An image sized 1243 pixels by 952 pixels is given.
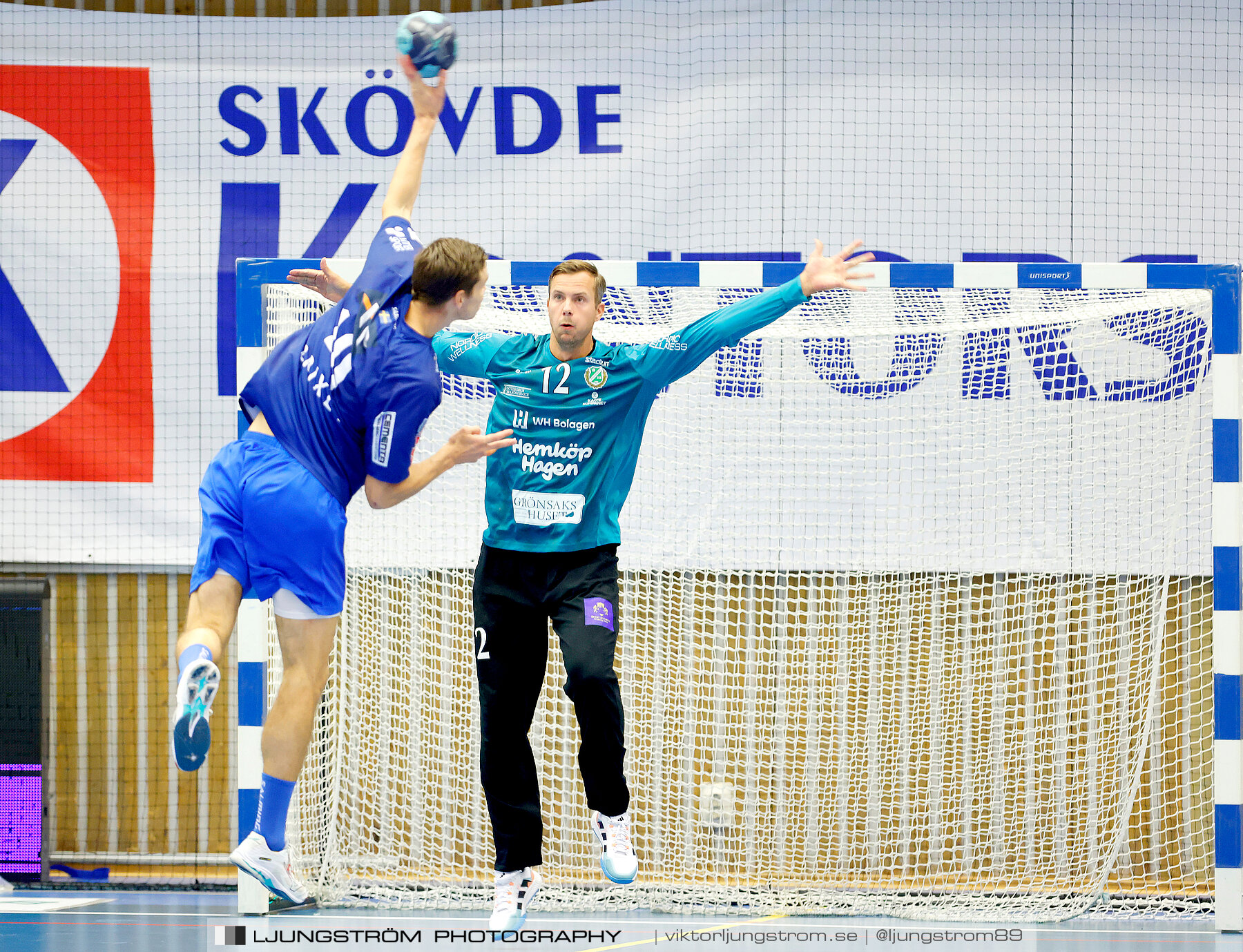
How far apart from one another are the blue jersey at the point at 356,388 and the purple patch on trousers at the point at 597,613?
96 cm

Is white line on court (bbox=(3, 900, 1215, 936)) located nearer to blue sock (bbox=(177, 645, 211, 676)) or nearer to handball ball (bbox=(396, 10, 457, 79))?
blue sock (bbox=(177, 645, 211, 676))

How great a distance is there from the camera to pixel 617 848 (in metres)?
4.60

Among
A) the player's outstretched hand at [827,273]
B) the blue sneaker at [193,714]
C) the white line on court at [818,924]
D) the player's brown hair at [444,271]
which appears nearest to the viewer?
the blue sneaker at [193,714]

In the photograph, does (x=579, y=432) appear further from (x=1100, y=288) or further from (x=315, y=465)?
(x=1100, y=288)

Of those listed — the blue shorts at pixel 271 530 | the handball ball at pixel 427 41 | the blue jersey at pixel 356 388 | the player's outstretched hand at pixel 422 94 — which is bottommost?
the blue shorts at pixel 271 530

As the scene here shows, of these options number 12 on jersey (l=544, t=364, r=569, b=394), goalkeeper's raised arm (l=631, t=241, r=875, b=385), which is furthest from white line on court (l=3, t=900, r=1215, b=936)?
goalkeeper's raised arm (l=631, t=241, r=875, b=385)

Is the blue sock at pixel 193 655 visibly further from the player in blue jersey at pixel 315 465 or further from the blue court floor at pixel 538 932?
the blue court floor at pixel 538 932

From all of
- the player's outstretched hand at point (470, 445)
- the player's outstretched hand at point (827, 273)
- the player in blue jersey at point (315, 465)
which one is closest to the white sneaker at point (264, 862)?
the player in blue jersey at point (315, 465)

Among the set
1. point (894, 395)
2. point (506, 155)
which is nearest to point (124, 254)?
point (506, 155)

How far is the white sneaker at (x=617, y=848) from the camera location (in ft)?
14.8

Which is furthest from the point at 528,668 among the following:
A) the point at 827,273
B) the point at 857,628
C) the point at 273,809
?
the point at 857,628

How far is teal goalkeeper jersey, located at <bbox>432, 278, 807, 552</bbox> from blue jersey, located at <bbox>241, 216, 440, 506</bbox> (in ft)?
2.37

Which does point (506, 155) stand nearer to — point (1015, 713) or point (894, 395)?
point (894, 395)

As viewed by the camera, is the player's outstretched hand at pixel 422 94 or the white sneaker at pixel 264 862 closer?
the white sneaker at pixel 264 862
